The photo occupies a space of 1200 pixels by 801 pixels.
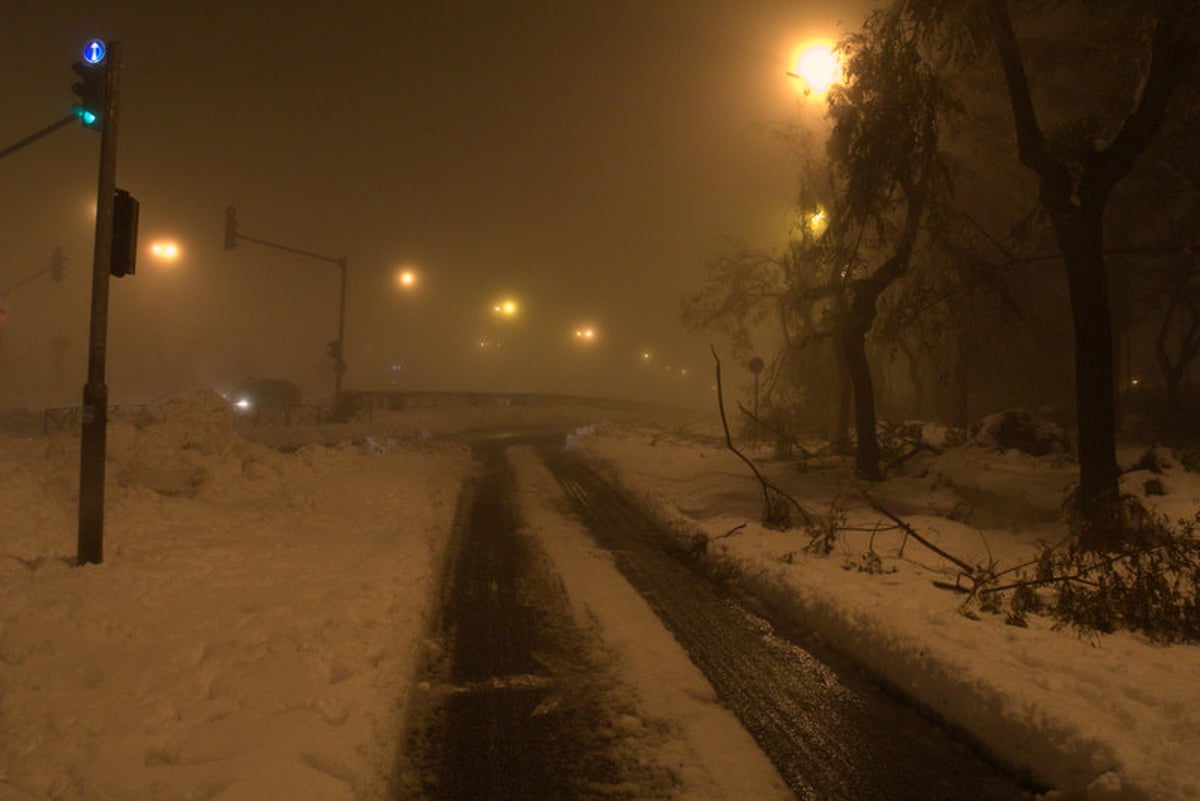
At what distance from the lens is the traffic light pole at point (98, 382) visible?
670 cm

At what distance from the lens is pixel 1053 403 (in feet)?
99.6

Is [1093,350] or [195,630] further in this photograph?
[1093,350]

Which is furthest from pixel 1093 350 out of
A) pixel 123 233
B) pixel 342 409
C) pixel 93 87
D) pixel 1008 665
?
pixel 342 409

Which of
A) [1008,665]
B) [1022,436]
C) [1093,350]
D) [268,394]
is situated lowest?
[1008,665]

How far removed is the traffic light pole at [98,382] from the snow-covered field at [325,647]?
17.0 inches

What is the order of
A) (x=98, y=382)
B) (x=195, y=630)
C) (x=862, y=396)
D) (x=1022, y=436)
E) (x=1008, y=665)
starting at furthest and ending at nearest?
(x=862, y=396) < (x=1022, y=436) < (x=98, y=382) < (x=195, y=630) < (x=1008, y=665)

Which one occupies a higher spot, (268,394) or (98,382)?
(98,382)

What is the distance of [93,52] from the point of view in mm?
7008

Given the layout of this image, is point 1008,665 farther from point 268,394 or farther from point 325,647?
point 268,394

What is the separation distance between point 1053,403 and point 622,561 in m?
29.0

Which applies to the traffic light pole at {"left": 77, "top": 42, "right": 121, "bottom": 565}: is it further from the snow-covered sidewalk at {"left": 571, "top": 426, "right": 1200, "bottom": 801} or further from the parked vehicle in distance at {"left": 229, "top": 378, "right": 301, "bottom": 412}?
the parked vehicle in distance at {"left": 229, "top": 378, "right": 301, "bottom": 412}

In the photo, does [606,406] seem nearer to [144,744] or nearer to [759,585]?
[759,585]

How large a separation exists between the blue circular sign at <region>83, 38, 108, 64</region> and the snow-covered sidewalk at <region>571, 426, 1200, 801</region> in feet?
28.0

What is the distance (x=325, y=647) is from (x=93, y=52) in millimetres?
6316
